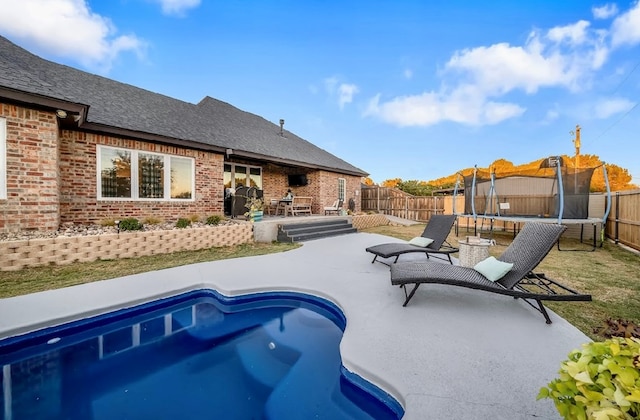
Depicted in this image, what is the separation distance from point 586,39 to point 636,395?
53.9ft

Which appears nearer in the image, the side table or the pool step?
the side table

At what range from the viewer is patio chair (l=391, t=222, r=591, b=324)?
326 cm

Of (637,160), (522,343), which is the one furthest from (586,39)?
(522,343)

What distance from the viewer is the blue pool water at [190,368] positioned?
2.20m

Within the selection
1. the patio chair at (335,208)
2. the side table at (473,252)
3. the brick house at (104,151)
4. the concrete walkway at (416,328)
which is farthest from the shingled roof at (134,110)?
the side table at (473,252)

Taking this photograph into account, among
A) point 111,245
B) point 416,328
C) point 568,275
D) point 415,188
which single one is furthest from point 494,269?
point 415,188

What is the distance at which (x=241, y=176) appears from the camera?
1280 centimetres

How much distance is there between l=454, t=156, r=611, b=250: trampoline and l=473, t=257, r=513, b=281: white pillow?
6.23 m

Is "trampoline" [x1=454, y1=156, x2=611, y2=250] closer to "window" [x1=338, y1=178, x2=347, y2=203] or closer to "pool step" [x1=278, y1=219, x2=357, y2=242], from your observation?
"pool step" [x1=278, y1=219, x2=357, y2=242]

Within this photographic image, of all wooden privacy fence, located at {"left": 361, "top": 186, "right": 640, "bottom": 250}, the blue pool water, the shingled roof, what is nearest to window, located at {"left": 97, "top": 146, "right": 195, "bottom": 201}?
the shingled roof

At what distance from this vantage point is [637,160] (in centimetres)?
1578

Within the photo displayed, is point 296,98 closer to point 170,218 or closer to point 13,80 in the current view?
point 170,218

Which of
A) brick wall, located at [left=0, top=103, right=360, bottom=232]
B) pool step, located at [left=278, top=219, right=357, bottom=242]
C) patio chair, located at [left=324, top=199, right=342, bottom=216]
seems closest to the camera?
brick wall, located at [left=0, top=103, right=360, bottom=232]

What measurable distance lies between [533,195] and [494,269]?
9934 millimetres
